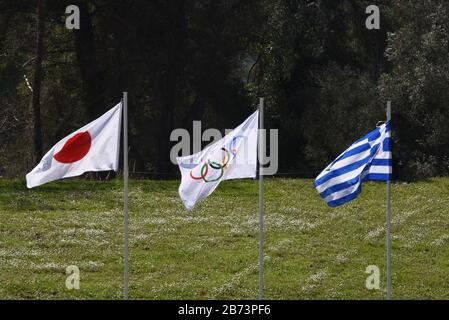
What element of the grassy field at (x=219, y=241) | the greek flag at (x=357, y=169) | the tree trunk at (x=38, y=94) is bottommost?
the grassy field at (x=219, y=241)

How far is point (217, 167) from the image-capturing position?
13.3m

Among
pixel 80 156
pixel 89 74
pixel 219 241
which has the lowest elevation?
pixel 219 241

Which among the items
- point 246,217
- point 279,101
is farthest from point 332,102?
point 246,217

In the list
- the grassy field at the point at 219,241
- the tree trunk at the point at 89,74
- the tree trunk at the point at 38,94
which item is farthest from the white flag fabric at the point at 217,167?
the tree trunk at the point at 89,74

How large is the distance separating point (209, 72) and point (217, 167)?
20390 mm

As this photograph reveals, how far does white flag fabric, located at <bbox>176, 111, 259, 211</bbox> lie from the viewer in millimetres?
13211

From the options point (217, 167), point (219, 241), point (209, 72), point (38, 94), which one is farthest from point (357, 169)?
point (209, 72)

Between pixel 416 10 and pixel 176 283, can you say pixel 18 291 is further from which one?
pixel 416 10

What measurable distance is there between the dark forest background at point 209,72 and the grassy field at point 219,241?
712 cm

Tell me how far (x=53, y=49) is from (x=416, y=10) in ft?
40.4

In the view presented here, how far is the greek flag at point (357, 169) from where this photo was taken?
13352 millimetres

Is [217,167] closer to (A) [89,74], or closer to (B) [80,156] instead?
(B) [80,156]

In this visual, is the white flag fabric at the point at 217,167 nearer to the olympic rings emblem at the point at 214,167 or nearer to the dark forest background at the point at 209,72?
the olympic rings emblem at the point at 214,167

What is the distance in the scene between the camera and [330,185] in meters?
13.5
